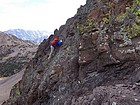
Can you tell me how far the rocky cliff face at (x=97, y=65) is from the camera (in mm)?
8696

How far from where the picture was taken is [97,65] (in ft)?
33.1

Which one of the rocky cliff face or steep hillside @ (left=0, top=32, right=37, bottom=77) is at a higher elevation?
steep hillside @ (left=0, top=32, right=37, bottom=77)

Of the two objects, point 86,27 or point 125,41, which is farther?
point 86,27

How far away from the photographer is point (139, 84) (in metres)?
8.35

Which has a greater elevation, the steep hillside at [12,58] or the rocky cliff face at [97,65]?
the steep hillside at [12,58]

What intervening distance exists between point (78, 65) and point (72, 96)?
1.70 metres

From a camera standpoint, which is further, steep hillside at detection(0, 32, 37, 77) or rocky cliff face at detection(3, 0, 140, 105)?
steep hillside at detection(0, 32, 37, 77)

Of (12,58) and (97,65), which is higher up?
(12,58)

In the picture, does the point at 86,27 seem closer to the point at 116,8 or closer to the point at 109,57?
the point at 116,8

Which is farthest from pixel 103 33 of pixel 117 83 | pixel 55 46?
pixel 55 46

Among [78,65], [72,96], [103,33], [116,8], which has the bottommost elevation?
[72,96]

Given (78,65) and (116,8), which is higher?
(116,8)

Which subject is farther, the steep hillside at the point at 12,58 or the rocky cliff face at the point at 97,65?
the steep hillside at the point at 12,58

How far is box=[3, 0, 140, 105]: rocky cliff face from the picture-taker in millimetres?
8696
